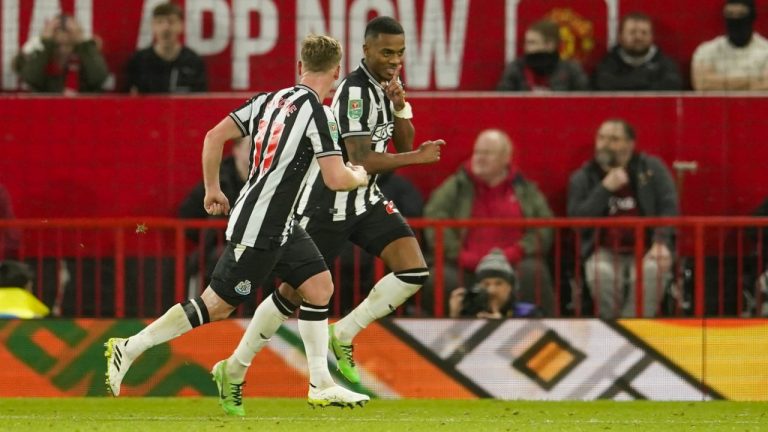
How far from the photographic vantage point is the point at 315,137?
328 inches

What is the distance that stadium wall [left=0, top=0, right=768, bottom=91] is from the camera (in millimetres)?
13406

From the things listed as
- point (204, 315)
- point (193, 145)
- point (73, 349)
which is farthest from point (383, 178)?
point (204, 315)

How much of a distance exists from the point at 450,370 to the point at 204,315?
265 cm

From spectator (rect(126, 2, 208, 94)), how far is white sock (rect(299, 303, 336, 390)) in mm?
4568

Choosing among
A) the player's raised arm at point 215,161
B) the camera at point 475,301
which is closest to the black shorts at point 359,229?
the player's raised arm at point 215,161

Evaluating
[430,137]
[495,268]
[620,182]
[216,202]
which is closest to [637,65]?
[620,182]

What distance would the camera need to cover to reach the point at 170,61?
43.0 feet

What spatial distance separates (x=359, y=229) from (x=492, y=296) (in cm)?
188

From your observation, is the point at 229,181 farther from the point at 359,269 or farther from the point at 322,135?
the point at 322,135

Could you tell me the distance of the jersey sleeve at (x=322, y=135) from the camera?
832 cm

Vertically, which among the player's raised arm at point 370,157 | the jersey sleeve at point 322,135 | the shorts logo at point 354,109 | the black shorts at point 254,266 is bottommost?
the black shorts at point 254,266

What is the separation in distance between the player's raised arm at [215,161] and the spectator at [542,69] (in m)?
4.74

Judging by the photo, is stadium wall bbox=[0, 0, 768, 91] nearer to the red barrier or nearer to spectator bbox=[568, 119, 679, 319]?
spectator bbox=[568, 119, 679, 319]

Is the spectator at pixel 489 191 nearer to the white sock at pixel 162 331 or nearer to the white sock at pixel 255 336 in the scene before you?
the white sock at pixel 255 336
